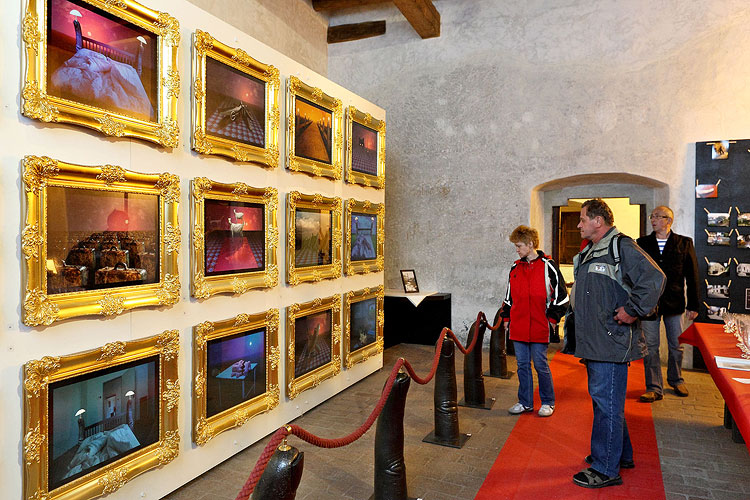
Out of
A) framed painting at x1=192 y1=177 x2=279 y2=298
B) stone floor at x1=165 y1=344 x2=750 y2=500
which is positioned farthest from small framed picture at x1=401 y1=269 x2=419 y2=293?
framed painting at x1=192 y1=177 x2=279 y2=298

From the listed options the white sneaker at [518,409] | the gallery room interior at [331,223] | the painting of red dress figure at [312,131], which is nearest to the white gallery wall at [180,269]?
the gallery room interior at [331,223]

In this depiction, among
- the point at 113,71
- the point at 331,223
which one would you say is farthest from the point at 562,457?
the point at 113,71

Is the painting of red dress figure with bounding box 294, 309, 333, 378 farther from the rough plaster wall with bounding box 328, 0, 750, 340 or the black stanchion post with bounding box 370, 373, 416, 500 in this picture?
the rough plaster wall with bounding box 328, 0, 750, 340

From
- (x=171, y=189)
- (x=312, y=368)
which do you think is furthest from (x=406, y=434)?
(x=171, y=189)

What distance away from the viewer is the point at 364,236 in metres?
7.39

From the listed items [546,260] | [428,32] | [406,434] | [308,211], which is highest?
[428,32]

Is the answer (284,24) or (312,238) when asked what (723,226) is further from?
(284,24)

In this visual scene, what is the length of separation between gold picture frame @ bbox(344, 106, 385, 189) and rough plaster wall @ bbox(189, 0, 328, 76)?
2.99 meters

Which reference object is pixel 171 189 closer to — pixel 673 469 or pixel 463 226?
pixel 673 469

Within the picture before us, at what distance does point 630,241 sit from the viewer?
406 cm

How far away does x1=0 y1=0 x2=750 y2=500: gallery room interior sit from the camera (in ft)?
10.5

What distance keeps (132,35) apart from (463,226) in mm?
7233

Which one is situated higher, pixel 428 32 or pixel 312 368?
pixel 428 32

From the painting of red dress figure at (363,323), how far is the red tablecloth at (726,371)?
393 cm
